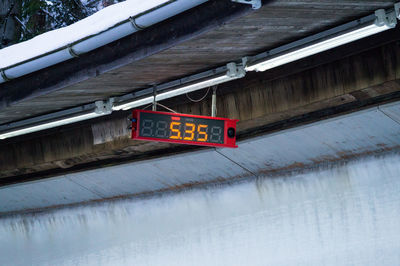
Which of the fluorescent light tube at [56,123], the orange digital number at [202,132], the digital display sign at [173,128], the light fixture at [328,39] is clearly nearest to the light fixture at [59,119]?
the fluorescent light tube at [56,123]

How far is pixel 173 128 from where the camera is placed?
6949 mm

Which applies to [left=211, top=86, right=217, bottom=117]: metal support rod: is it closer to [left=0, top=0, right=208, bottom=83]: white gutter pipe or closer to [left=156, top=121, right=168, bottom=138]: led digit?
[left=156, top=121, right=168, bottom=138]: led digit

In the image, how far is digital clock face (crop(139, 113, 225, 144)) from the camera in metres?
6.93

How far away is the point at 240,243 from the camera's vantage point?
28.3 feet

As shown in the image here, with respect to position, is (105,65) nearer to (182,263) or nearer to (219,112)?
(219,112)

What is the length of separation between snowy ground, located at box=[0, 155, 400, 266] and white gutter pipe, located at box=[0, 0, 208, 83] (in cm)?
298

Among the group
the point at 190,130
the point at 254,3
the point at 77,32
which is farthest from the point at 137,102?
the point at 254,3

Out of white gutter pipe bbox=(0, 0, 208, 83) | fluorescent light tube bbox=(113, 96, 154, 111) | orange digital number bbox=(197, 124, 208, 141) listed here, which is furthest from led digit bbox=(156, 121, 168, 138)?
white gutter pipe bbox=(0, 0, 208, 83)

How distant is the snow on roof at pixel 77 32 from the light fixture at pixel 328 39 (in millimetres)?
1243

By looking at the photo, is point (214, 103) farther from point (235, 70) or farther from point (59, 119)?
point (59, 119)

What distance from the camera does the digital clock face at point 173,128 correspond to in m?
6.93

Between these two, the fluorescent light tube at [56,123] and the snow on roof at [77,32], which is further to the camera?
the fluorescent light tube at [56,123]

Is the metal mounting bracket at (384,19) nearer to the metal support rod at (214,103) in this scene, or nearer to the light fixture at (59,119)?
the metal support rod at (214,103)

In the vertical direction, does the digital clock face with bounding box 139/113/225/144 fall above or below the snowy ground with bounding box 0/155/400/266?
above
